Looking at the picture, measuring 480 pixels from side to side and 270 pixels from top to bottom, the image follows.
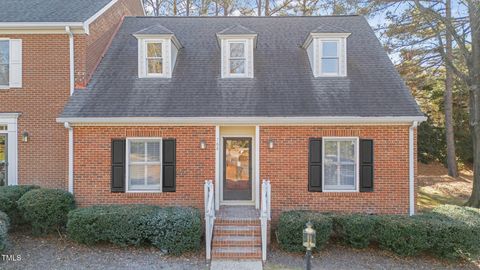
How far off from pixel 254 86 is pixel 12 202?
712 centimetres

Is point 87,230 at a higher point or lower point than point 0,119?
lower

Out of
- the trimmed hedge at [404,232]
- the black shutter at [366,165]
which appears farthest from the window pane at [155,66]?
the black shutter at [366,165]

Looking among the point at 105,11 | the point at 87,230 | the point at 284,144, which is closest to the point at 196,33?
the point at 105,11

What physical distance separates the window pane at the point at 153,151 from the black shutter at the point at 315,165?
4174 mm

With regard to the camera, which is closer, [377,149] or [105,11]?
[377,149]

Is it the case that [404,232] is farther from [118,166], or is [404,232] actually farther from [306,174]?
[118,166]

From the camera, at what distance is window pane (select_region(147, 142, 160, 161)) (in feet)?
30.9

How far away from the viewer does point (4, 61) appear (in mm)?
10211

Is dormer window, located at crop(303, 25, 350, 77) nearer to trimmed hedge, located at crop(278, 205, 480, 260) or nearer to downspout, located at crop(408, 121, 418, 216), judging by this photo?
downspout, located at crop(408, 121, 418, 216)

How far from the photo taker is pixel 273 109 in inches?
365

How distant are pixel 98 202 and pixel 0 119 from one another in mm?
4106

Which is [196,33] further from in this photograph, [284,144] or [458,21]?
[458,21]

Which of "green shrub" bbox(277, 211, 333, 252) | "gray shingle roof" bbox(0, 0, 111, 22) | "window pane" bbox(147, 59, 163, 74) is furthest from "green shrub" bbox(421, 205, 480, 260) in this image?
"gray shingle roof" bbox(0, 0, 111, 22)

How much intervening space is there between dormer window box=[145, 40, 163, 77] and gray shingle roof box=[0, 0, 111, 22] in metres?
2.02
